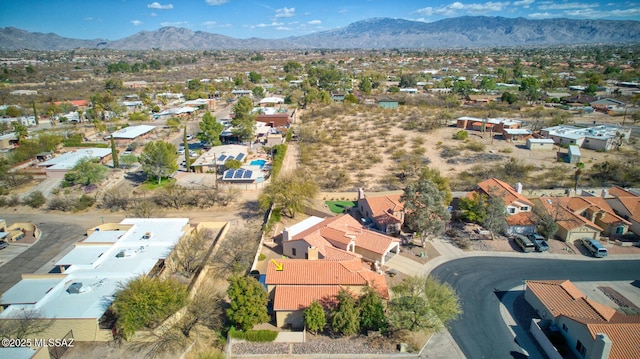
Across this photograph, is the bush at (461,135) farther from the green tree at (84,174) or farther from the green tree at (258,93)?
the green tree at (258,93)

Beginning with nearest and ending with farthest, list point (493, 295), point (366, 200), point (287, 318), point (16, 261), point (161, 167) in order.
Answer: point (287, 318) → point (493, 295) → point (16, 261) → point (366, 200) → point (161, 167)

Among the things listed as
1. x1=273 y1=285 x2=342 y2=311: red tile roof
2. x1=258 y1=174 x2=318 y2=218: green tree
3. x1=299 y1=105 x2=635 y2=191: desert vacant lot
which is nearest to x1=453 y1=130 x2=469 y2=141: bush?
x1=299 y1=105 x2=635 y2=191: desert vacant lot

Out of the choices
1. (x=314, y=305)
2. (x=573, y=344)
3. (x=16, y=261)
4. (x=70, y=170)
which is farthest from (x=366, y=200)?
(x=70, y=170)

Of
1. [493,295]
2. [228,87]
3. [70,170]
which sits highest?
[228,87]

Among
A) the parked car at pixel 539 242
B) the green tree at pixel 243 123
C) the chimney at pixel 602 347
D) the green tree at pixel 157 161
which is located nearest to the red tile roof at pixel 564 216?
the parked car at pixel 539 242

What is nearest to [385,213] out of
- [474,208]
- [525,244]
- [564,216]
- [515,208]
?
[474,208]

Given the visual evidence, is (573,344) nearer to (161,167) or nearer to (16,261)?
(16,261)
